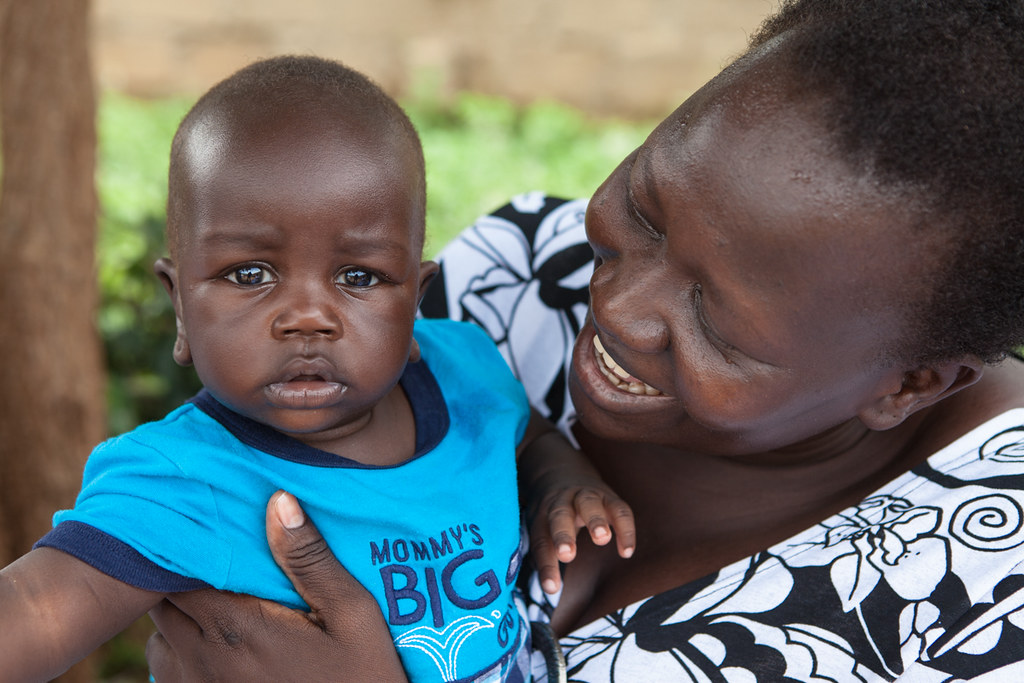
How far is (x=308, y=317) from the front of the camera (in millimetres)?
1668

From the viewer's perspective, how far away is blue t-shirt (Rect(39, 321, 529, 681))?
155cm

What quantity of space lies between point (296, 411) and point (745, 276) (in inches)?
29.5

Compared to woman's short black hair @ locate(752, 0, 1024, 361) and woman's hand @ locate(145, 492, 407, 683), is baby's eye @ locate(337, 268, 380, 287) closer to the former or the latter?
woman's hand @ locate(145, 492, 407, 683)

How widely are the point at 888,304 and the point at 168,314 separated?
3101mm

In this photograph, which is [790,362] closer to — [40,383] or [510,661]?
[510,661]

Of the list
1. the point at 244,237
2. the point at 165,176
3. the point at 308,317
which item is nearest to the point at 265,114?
the point at 244,237

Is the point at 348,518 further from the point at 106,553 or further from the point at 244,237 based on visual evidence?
the point at 244,237

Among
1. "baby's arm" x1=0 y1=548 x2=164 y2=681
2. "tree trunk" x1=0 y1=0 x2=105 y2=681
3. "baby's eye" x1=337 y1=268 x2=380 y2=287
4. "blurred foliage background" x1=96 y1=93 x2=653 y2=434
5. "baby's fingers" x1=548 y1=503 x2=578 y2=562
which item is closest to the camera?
"baby's arm" x1=0 y1=548 x2=164 y2=681

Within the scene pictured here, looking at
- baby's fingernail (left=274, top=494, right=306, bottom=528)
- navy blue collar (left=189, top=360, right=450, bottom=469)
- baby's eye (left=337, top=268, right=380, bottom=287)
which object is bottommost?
baby's fingernail (left=274, top=494, right=306, bottom=528)

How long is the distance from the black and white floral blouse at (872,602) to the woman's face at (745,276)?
20 cm

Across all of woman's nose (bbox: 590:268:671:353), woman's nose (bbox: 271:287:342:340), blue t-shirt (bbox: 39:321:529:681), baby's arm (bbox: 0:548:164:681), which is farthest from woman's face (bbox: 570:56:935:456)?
baby's arm (bbox: 0:548:164:681)

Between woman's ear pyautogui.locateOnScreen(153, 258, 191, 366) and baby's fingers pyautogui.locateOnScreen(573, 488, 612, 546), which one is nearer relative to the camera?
woman's ear pyautogui.locateOnScreen(153, 258, 191, 366)

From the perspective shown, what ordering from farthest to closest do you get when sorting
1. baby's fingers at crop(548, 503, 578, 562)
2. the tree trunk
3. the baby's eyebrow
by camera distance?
the tree trunk < baby's fingers at crop(548, 503, 578, 562) < the baby's eyebrow

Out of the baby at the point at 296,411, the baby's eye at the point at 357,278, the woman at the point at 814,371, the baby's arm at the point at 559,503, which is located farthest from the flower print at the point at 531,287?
the baby's eye at the point at 357,278
